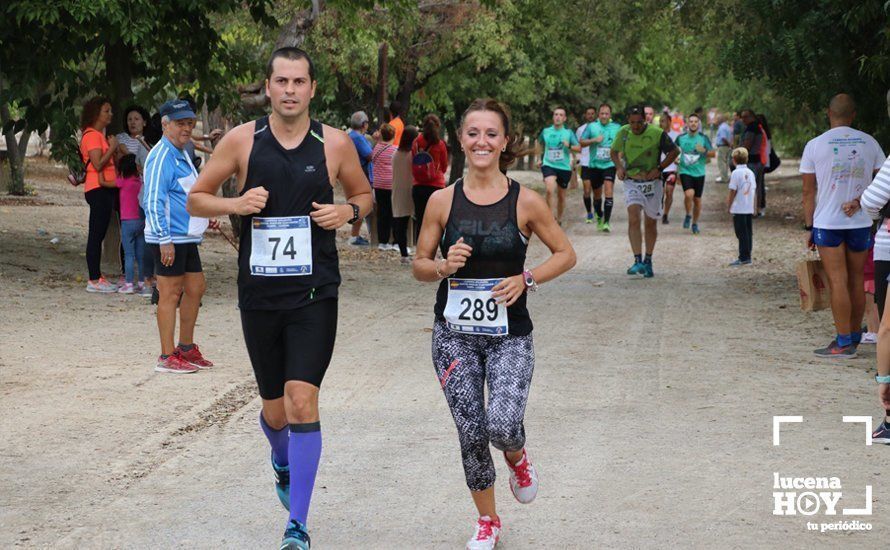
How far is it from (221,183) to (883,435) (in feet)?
13.6

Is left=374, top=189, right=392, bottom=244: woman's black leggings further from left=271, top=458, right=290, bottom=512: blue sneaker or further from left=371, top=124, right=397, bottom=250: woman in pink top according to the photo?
left=271, top=458, right=290, bottom=512: blue sneaker

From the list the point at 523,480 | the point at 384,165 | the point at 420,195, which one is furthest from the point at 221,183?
the point at 384,165

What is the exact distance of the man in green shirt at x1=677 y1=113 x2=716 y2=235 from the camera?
78.7 ft

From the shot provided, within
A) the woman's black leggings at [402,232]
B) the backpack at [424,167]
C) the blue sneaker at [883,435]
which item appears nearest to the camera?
the blue sneaker at [883,435]

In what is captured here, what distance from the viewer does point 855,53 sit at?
13.0m

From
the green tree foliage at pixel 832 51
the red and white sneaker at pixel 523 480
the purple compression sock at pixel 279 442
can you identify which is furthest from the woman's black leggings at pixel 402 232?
the red and white sneaker at pixel 523 480

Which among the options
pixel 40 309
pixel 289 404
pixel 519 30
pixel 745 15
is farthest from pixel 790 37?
pixel 519 30

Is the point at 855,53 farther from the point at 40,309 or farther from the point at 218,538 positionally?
the point at 218,538

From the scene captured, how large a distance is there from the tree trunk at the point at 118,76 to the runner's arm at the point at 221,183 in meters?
10.4

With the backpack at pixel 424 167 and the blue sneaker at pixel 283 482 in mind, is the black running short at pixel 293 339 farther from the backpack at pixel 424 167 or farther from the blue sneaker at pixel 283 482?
the backpack at pixel 424 167

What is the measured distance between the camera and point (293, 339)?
5719 mm

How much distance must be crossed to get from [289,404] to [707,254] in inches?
598

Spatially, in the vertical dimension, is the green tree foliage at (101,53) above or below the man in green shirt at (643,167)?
above

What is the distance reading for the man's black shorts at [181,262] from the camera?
9938 millimetres
